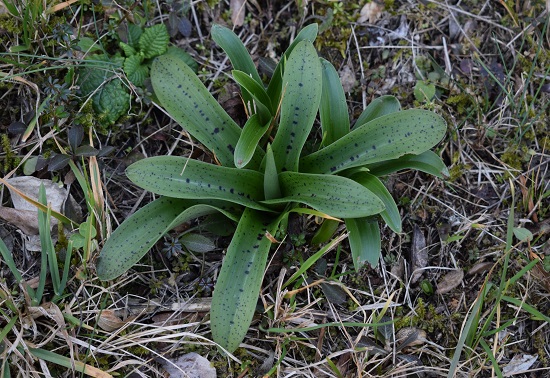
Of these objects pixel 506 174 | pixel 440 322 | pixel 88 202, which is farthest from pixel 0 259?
pixel 506 174

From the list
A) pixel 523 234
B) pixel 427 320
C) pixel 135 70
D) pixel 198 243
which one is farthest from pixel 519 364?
pixel 135 70

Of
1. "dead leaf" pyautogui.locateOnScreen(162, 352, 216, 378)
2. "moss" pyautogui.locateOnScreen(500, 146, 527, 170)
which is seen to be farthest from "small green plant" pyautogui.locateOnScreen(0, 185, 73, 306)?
"moss" pyautogui.locateOnScreen(500, 146, 527, 170)

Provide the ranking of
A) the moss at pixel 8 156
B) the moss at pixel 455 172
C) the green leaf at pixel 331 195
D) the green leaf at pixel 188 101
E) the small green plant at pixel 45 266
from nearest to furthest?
the green leaf at pixel 331 195 < the small green plant at pixel 45 266 < the green leaf at pixel 188 101 < the moss at pixel 8 156 < the moss at pixel 455 172

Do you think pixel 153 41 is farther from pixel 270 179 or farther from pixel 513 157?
pixel 513 157

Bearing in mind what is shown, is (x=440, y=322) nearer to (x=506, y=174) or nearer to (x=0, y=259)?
(x=506, y=174)

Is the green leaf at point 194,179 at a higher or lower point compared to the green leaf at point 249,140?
lower

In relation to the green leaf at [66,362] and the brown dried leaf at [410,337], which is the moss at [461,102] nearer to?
the brown dried leaf at [410,337]

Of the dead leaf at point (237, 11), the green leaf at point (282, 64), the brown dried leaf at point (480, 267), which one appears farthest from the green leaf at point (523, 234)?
the dead leaf at point (237, 11)

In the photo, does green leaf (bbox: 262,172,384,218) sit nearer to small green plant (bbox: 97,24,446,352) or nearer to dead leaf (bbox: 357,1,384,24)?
small green plant (bbox: 97,24,446,352)
